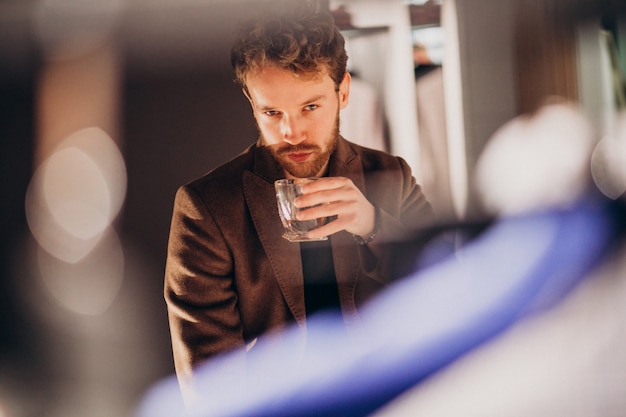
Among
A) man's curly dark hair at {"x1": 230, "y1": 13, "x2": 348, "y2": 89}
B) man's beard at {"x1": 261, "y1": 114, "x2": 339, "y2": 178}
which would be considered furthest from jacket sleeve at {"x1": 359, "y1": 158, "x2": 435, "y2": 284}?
man's curly dark hair at {"x1": 230, "y1": 13, "x2": 348, "y2": 89}

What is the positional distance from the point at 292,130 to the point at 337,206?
0.21 meters

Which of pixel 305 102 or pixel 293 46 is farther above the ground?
pixel 293 46

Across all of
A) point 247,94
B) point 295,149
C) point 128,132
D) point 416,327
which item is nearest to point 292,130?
point 295,149

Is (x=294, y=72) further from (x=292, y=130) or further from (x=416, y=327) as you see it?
(x=416, y=327)

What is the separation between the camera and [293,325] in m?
1.32

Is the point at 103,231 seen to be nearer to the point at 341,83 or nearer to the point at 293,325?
the point at 293,325

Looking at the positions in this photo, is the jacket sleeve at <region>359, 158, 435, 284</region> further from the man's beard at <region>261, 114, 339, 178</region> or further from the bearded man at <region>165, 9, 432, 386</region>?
the man's beard at <region>261, 114, 339, 178</region>

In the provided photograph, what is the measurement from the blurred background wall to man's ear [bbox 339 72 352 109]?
0.42 feet

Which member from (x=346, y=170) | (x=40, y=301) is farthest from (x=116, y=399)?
(x=346, y=170)

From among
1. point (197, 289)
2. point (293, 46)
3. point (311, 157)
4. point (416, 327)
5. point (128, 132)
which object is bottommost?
point (416, 327)

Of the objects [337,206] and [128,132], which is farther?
[128,132]

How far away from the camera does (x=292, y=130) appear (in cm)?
129

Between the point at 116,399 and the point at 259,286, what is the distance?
47 centimetres

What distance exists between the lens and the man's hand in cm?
120
